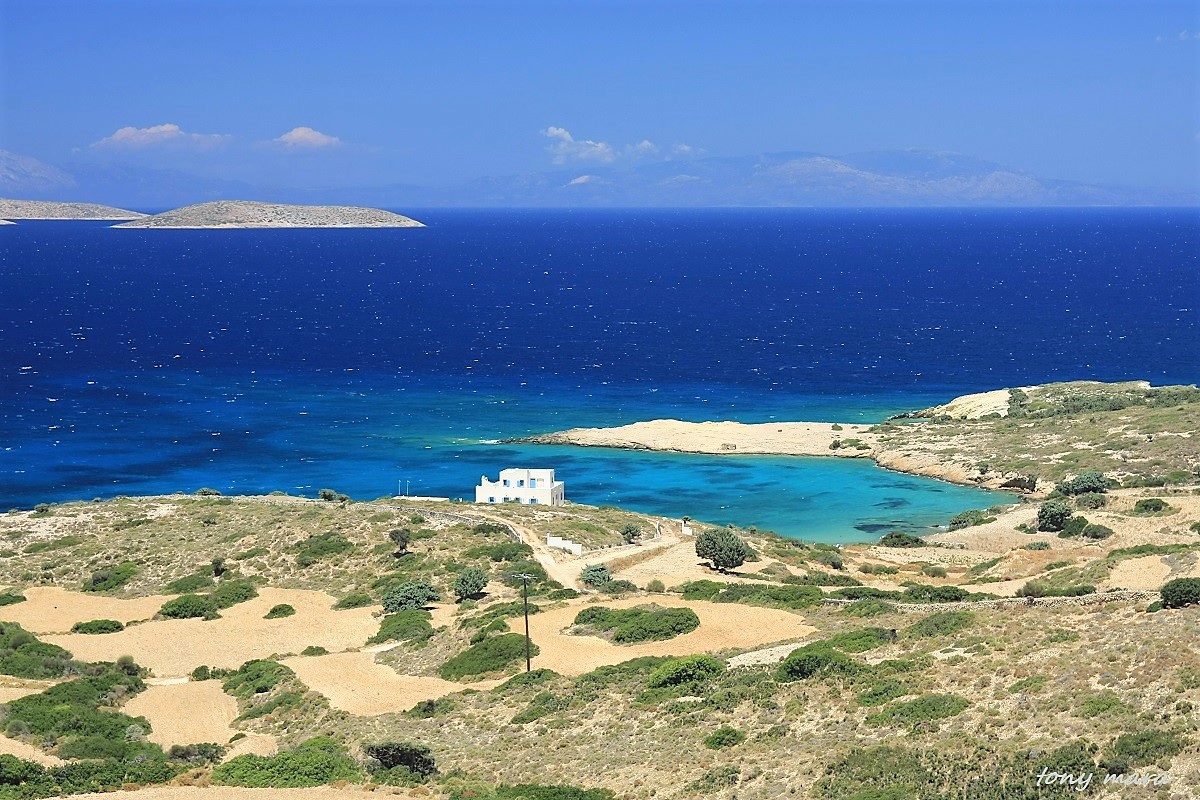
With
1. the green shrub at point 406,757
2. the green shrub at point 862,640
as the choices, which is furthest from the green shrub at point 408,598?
the green shrub at point 406,757

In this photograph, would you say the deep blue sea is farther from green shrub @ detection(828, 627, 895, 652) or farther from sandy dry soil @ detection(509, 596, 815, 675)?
green shrub @ detection(828, 627, 895, 652)

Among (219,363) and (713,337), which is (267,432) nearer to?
(219,363)

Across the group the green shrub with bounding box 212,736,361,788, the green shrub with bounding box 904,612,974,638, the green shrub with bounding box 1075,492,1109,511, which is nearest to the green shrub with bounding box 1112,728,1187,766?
the green shrub with bounding box 904,612,974,638

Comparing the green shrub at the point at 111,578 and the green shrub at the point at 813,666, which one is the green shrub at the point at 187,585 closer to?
the green shrub at the point at 111,578

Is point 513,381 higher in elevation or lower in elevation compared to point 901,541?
higher

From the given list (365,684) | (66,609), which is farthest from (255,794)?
(66,609)

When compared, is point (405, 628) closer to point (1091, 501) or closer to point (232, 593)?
point (232, 593)

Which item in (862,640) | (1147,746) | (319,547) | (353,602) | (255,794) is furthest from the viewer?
(319,547)
